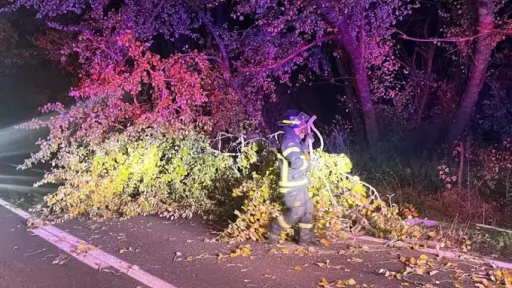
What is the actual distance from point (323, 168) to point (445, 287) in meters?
2.52

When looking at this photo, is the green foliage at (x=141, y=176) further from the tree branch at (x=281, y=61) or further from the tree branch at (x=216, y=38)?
the tree branch at (x=216, y=38)

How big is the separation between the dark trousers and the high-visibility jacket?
0.08 metres

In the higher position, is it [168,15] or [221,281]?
[168,15]

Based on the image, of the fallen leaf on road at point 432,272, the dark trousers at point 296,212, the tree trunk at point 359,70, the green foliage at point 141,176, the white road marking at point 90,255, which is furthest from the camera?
the tree trunk at point 359,70

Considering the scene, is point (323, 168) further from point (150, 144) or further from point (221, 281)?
point (150, 144)

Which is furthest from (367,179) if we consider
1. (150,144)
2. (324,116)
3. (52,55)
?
(52,55)

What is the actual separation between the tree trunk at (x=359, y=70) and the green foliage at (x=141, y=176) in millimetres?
3726

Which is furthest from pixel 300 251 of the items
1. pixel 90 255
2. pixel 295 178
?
pixel 90 255

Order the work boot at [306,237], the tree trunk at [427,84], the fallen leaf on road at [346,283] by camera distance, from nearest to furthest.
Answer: the fallen leaf on road at [346,283] < the work boot at [306,237] < the tree trunk at [427,84]

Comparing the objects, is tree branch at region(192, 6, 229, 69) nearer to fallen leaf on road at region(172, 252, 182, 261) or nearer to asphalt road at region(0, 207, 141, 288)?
asphalt road at region(0, 207, 141, 288)

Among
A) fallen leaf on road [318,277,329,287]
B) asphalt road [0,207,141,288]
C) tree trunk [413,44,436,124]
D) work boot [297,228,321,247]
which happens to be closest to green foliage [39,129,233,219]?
asphalt road [0,207,141,288]

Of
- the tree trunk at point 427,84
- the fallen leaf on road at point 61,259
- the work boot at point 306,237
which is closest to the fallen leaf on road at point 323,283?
the work boot at point 306,237

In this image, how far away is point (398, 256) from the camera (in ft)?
19.4

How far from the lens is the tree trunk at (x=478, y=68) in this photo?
9.88m
